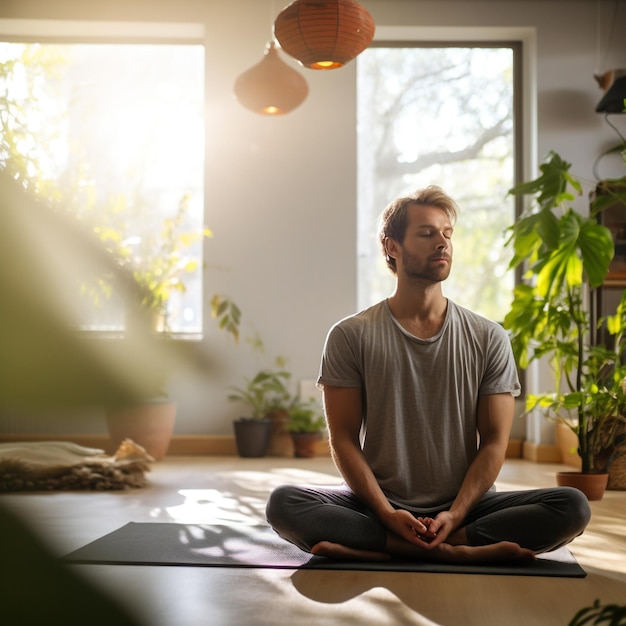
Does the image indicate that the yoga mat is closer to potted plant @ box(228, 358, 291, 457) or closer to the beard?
the beard

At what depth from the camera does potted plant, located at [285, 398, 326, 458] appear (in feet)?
16.3

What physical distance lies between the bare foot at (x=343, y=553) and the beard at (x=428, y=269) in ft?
2.52

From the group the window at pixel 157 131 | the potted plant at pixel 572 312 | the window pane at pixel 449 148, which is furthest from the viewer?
the window pane at pixel 449 148

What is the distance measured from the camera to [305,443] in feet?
16.4

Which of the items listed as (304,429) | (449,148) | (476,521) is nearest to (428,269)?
(476,521)

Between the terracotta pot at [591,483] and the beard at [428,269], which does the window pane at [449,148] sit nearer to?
the terracotta pot at [591,483]

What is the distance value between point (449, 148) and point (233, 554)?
12.6 feet

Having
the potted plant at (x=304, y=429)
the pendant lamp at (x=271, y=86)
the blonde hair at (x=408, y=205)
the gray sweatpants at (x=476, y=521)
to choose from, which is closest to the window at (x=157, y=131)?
the pendant lamp at (x=271, y=86)

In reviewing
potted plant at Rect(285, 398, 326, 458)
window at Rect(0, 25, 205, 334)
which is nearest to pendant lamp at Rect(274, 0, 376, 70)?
window at Rect(0, 25, 205, 334)

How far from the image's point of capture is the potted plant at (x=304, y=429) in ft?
16.3

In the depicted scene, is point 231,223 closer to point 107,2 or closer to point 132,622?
point 107,2

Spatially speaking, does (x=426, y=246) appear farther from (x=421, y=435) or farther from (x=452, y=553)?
(x=452, y=553)

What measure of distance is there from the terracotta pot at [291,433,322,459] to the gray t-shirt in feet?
8.47

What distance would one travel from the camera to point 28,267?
0.91ft
